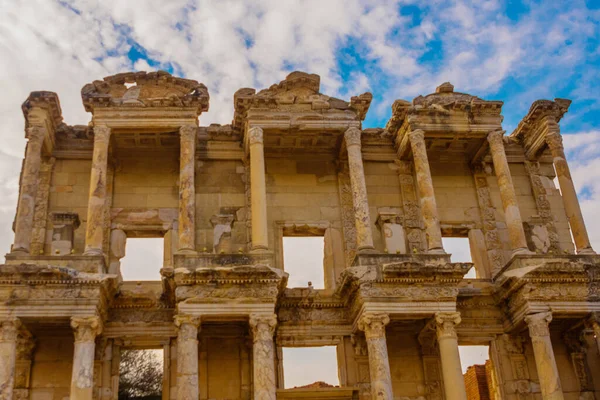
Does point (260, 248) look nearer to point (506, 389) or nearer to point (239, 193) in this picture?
point (239, 193)

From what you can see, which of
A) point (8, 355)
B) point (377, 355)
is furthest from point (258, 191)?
point (8, 355)

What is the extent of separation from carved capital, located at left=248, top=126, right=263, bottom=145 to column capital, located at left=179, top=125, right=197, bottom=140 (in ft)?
4.81

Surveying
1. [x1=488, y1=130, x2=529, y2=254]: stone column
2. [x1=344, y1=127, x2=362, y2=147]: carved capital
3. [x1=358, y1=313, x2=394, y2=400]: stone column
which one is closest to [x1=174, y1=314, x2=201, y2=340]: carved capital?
[x1=358, y1=313, x2=394, y2=400]: stone column

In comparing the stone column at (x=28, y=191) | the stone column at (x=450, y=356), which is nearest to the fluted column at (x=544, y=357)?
the stone column at (x=450, y=356)

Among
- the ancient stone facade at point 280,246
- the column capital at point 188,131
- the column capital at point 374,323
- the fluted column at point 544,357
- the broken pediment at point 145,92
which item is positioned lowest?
the fluted column at point 544,357

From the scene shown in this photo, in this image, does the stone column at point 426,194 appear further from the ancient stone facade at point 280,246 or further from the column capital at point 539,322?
the column capital at point 539,322

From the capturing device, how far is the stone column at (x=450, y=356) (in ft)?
50.2

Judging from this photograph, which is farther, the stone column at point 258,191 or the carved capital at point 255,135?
the carved capital at point 255,135

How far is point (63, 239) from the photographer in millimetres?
17578

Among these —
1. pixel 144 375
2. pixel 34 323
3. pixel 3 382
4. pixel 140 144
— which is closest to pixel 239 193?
pixel 140 144

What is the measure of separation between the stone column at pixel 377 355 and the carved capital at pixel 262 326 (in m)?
2.14

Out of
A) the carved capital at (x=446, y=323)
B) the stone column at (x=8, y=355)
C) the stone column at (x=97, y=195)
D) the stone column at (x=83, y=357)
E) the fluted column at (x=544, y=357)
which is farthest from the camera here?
the stone column at (x=97, y=195)

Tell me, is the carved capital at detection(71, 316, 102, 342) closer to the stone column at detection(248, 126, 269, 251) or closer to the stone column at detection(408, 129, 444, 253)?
the stone column at detection(248, 126, 269, 251)

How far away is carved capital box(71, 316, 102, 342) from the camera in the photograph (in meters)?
14.9
